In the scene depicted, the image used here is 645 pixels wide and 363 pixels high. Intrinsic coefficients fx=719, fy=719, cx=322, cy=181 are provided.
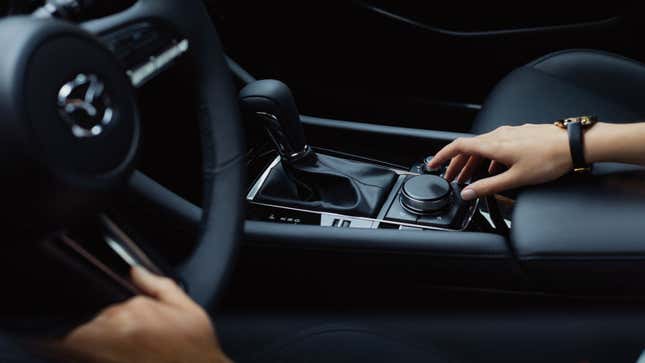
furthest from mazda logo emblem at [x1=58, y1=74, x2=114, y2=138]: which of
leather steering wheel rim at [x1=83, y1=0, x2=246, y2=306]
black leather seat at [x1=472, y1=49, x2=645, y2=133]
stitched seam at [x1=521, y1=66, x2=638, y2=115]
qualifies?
stitched seam at [x1=521, y1=66, x2=638, y2=115]

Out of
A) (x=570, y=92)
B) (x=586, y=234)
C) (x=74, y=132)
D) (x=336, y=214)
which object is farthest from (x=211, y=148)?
(x=570, y=92)

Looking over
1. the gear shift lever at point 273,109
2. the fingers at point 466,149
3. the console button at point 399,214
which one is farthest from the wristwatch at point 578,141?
the gear shift lever at point 273,109

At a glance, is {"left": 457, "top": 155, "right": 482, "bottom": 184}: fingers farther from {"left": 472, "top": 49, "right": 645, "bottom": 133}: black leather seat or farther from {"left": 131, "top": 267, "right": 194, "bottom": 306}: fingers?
{"left": 131, "top": 267, "right": 194, "bottom": 306}: fingers

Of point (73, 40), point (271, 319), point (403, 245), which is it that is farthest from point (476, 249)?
point (73, 40)

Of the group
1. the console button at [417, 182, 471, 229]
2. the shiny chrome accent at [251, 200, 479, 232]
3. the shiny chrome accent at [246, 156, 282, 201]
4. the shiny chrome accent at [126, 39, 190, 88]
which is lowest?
the shiny chrome accent at [251, 200, 479, 232]

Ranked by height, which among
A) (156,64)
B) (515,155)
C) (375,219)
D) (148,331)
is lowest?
(375,219)

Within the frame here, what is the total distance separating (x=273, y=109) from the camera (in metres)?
1.02

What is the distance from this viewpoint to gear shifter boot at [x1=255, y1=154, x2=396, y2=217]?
3.48 feet

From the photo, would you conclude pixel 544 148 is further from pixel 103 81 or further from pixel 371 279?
pixel 103 81

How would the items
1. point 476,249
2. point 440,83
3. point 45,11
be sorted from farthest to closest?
point 440,83, point 476,249, point 45,11

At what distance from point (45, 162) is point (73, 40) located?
11 centimetres

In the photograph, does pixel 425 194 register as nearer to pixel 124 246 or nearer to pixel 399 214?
pixel 399 214

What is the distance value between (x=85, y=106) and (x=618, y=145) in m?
0.67

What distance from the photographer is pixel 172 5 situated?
73cm
